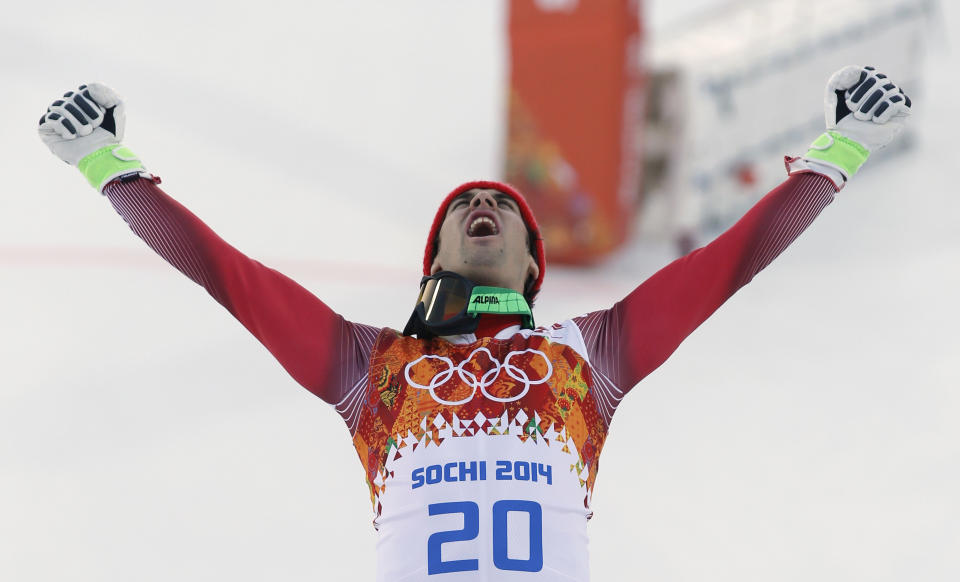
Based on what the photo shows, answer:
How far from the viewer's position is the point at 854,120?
221 centimetres

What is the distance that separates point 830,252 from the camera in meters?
5.77

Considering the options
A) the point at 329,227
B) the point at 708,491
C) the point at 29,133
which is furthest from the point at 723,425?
the point at 29,133

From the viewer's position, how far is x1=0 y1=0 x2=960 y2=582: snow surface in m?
3.42

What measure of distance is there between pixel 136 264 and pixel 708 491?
3073 millimetres

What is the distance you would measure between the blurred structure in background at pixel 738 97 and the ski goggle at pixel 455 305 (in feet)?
10.9

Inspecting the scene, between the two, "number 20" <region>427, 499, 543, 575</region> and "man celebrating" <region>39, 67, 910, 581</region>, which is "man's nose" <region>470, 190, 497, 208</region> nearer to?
"man celebrating" <region>39, 67, 910, 581</region>

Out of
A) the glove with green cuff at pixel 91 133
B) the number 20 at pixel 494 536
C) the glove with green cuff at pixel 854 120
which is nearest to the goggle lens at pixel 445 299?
the number 20 at pixel 494 536

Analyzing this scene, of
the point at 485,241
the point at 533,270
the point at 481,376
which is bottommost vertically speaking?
the point at 481,376

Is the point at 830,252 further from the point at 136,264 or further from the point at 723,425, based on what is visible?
the point at 136,264

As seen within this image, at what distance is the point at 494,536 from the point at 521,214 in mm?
811

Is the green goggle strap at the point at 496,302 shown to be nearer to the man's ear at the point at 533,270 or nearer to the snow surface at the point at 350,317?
the man's ear at the point at 533,270

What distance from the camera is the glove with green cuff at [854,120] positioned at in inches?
85.7

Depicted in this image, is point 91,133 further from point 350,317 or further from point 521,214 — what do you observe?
point 350,317

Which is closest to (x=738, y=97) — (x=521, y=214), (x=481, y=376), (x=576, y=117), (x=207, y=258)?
(x=576, y=117)
